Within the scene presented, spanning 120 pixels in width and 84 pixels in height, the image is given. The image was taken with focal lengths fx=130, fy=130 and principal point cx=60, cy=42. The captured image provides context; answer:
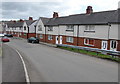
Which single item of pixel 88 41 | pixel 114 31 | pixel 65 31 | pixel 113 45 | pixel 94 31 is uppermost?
pixel 65 31

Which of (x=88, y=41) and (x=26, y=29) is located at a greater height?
(x=26, y=29)

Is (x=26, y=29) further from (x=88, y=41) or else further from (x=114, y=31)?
(x=114, y=31)

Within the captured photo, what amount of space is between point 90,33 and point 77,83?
16.2 metres

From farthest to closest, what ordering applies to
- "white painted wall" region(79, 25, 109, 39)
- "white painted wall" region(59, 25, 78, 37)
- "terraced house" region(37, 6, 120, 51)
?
"white painted wall" region(59, 25, 78, 37), "white painted wall" region(79, 25, 109, 39), "terraced house" region(37, 6, 120, 51)

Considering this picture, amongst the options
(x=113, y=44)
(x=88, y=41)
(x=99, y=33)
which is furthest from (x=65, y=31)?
(x=113, y=44)

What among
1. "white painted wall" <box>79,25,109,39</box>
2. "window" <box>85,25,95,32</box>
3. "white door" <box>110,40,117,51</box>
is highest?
"window" <box>85,25,95,32</box>

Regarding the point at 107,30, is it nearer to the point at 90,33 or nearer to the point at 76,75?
the point at 90,33

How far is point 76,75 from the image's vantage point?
9.30 metres

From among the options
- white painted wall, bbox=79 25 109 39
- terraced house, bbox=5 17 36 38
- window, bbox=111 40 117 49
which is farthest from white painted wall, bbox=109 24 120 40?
terraced house, bbox=5 17 36 38

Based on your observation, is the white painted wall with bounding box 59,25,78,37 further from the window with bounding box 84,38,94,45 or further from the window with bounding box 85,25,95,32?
the window with bounding box 84,38,94,45

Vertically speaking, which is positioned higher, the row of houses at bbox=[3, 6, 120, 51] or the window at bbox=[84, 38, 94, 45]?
the row of houses at bbox=[3, 6, 120, 51]

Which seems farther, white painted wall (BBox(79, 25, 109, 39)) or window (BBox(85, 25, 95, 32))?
window (BBox(85, 25, 95, 32))

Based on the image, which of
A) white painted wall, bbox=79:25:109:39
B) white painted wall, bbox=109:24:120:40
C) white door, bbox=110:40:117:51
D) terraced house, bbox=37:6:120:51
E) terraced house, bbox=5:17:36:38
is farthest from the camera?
terraced house, bbox=5:17:36:38

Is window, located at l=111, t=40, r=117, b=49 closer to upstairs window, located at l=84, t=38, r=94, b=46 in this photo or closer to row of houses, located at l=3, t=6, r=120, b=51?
row of houses, located at l=3, t=6, r=120, b=51
